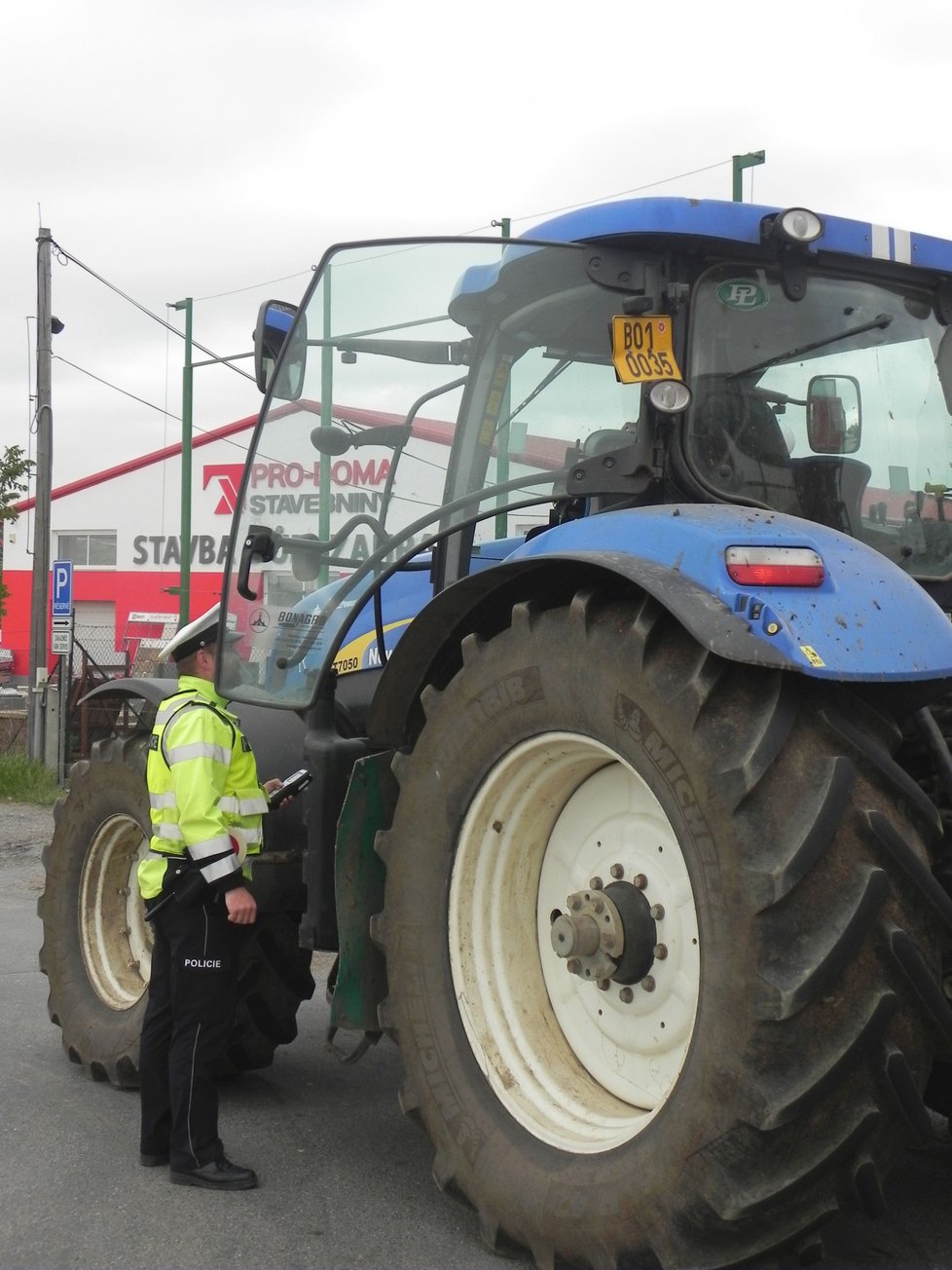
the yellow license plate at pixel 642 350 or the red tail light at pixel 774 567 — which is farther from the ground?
the yellow license plate at pixel 642 350

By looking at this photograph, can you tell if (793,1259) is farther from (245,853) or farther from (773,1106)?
(245,853)

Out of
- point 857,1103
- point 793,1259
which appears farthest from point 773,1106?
point 793,1259

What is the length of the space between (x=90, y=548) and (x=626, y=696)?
45.9 metres

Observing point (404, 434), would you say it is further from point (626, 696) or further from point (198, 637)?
point (626, 696)

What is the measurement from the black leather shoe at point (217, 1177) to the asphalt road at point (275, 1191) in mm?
35

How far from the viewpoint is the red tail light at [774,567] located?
9.26ft

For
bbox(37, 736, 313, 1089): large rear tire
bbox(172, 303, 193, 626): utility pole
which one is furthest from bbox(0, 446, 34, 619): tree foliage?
bbox(37, 736, 313, 1089): large rear tire

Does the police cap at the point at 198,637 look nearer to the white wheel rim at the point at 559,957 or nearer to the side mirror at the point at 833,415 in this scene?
the white wheel rim at the point at 559,957

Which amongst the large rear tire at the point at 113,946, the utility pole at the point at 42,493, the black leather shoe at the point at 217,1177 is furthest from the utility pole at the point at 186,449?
the black leather shoe at the point at 217,1177

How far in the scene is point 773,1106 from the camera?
8.25 feet

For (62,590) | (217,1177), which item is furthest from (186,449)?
(217,1177)

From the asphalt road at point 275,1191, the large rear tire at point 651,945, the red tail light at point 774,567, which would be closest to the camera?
the large rear tire at point 651,945

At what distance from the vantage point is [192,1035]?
4.09m

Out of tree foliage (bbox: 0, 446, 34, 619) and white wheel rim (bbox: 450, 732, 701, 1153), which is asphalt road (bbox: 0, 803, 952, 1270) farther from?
tree foliage (bbox: 0, 446, 34, 619)
